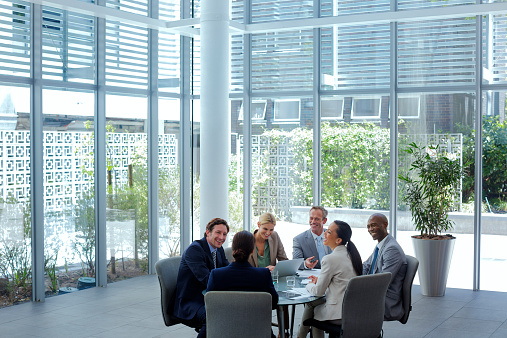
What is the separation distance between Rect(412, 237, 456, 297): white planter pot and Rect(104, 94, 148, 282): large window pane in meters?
4.07

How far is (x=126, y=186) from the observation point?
29.5 feet

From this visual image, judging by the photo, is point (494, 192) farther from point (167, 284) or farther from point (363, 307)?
point (167, 284)

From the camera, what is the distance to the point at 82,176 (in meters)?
8.38

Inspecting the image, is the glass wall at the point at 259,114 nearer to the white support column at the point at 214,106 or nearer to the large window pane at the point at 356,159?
the large window pane at the point at 356,159

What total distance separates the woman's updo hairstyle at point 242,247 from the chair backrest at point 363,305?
0.76 m

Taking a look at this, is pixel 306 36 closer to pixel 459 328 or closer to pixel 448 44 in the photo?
pixel 448 44

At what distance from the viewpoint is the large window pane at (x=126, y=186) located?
8.78 m

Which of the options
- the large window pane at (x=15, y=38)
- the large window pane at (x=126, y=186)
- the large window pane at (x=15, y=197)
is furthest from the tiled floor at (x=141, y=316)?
the large window pane at (x=15, y=38)

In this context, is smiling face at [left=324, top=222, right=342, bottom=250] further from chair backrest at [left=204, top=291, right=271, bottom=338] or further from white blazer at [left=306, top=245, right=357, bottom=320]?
chair backrest at [left=204, top=291, right=271, bottom=338]

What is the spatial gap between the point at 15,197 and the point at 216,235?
3.46 meters

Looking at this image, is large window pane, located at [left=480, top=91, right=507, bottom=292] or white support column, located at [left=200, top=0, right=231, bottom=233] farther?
large window pane, located at [left=480, top=91, right=507, bottom=292]

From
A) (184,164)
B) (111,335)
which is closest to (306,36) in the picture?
(184,164)

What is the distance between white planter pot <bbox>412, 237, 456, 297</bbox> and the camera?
26.3 ft

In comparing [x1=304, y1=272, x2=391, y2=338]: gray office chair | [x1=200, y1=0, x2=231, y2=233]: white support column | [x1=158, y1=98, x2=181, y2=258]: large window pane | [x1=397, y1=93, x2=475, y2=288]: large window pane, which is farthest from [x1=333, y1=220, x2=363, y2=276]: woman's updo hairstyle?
[x1=158, y1=98, x2=181, y2=258]: large window pane
